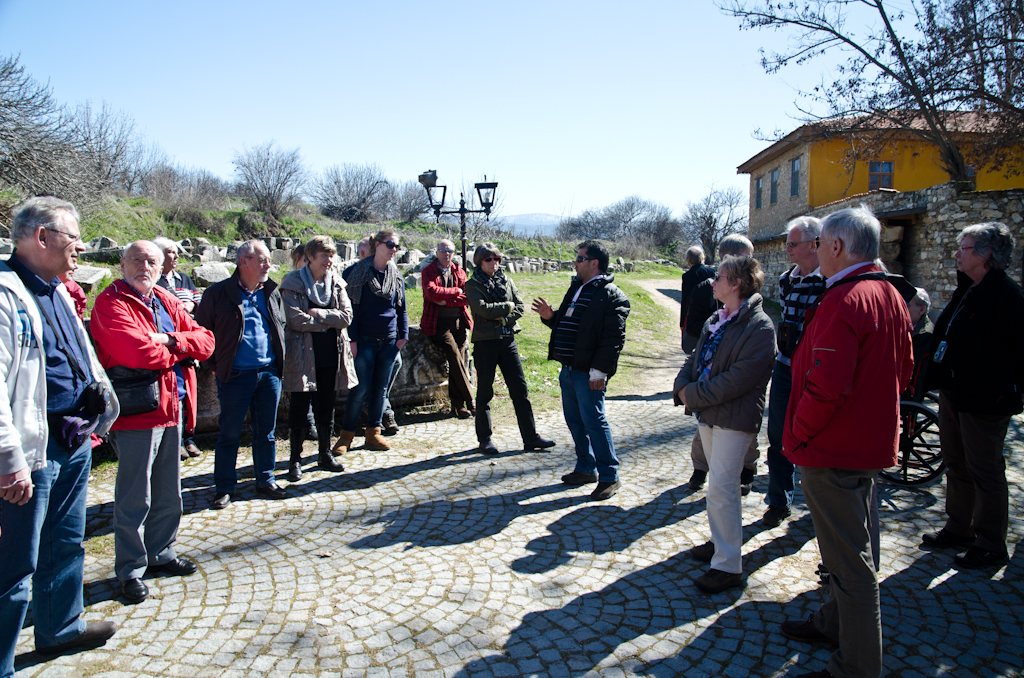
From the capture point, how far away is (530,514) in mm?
4234

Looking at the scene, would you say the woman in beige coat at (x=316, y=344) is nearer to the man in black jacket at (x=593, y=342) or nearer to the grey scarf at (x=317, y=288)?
the grey scarf at (x=317, y=288)

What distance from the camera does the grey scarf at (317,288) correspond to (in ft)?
15.9

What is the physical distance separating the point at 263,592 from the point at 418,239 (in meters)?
27.3

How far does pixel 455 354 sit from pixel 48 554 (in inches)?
166

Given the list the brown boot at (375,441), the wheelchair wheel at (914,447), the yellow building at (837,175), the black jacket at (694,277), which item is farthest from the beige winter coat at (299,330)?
the yellow building at (837,175)

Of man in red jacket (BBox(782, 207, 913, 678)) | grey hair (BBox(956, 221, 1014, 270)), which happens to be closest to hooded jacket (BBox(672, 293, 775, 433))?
man in red jacket (BBox(782, 207, 913, 678))

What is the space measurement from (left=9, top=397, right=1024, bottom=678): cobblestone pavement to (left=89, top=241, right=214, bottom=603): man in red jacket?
8.0 inches

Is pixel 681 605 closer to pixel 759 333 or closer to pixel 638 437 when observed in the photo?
pixel 759 333

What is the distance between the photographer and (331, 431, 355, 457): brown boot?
17.9 feet

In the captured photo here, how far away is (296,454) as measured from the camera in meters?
4.89

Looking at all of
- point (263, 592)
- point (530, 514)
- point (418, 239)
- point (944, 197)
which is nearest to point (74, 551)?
point (263, 592)

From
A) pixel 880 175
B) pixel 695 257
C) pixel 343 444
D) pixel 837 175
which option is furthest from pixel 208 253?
pixel 880 175

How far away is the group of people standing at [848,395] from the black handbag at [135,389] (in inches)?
113

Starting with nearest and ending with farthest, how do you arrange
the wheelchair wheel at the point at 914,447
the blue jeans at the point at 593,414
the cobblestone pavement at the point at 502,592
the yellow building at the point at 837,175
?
the cobblestone pavement at the point at 502,592 → the blue jeans at the point at 593,414 → the wheelchair wheel at the point at 914,447 → the yellow building at the point at 837,175
